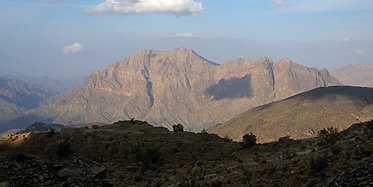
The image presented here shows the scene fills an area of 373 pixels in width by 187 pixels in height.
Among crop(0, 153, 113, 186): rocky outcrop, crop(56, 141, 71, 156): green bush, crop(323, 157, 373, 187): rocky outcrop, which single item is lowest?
crop(56, 141, 71, 156): green bush

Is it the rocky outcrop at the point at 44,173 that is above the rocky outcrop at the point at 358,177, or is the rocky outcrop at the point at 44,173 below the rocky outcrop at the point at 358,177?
below

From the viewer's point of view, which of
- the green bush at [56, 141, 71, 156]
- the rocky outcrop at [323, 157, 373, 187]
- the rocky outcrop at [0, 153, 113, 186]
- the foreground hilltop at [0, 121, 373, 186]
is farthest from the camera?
→ the green bush at [56, 141, 71, 156]

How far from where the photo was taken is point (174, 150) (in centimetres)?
3634

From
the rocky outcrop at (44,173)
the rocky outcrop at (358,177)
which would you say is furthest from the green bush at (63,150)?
the rocky outcrop at (358,177)

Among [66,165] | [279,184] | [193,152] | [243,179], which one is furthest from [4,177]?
[193,152]

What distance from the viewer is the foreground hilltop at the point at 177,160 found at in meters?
17.5

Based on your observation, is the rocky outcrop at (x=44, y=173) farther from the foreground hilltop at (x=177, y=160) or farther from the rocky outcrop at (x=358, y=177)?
the rocky outcrop at (x=358, y=177)

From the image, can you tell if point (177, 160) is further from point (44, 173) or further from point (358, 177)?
point (358, 177)

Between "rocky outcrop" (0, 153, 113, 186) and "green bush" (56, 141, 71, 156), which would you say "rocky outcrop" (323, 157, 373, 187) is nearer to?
"rocky outcrop" (0, 153, 113, 186)

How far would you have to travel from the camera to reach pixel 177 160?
33.1 m

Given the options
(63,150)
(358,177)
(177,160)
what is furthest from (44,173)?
(63,150)

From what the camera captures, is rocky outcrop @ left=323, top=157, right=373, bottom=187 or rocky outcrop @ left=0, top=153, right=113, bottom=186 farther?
rocky outcrop @ left=0, top=153, right=113, bottom=186

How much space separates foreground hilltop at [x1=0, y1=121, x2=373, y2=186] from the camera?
690 inches

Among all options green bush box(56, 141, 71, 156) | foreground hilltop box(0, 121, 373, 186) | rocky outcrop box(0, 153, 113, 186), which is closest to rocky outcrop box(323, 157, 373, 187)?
foreground hilltop box(0, 121, 373, 186)
